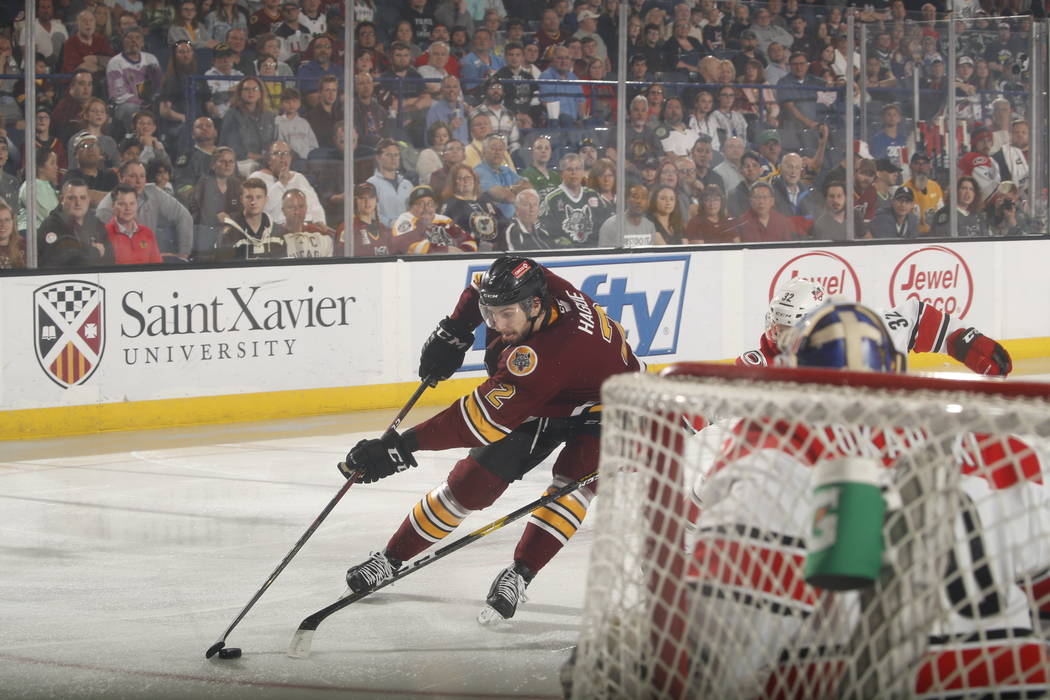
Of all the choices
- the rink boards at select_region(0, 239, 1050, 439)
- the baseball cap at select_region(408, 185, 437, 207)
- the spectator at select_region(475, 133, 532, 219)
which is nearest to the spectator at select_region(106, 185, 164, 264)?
the rink boards at select_region(0, 239, 1050, 439)

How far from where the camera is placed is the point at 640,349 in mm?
8367

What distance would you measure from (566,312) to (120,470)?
296cm

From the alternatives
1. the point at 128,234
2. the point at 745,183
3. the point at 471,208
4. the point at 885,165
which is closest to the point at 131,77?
the point at 128,234

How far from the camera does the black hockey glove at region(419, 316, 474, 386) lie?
15.0ft

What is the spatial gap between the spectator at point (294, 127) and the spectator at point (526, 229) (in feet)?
4.28

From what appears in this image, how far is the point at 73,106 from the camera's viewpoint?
22.7 ft

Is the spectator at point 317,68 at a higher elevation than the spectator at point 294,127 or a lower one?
higher

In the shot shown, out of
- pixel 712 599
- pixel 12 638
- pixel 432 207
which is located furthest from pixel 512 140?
pixel 712 599

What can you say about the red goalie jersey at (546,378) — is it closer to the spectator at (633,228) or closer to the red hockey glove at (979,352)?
the red hockey glove at (979,352)

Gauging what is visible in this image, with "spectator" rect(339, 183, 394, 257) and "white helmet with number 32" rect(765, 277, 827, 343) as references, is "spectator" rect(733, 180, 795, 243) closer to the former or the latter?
"spectator" rect(339, 183, 394, 257)

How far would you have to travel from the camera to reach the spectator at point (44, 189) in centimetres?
679

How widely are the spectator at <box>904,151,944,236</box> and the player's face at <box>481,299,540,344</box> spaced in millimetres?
6258

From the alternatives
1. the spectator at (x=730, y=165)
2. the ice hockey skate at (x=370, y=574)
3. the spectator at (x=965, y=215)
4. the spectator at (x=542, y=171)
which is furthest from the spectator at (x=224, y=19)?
the spectator at (x=965, y=215)

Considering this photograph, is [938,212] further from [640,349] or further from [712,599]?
[712,599]
